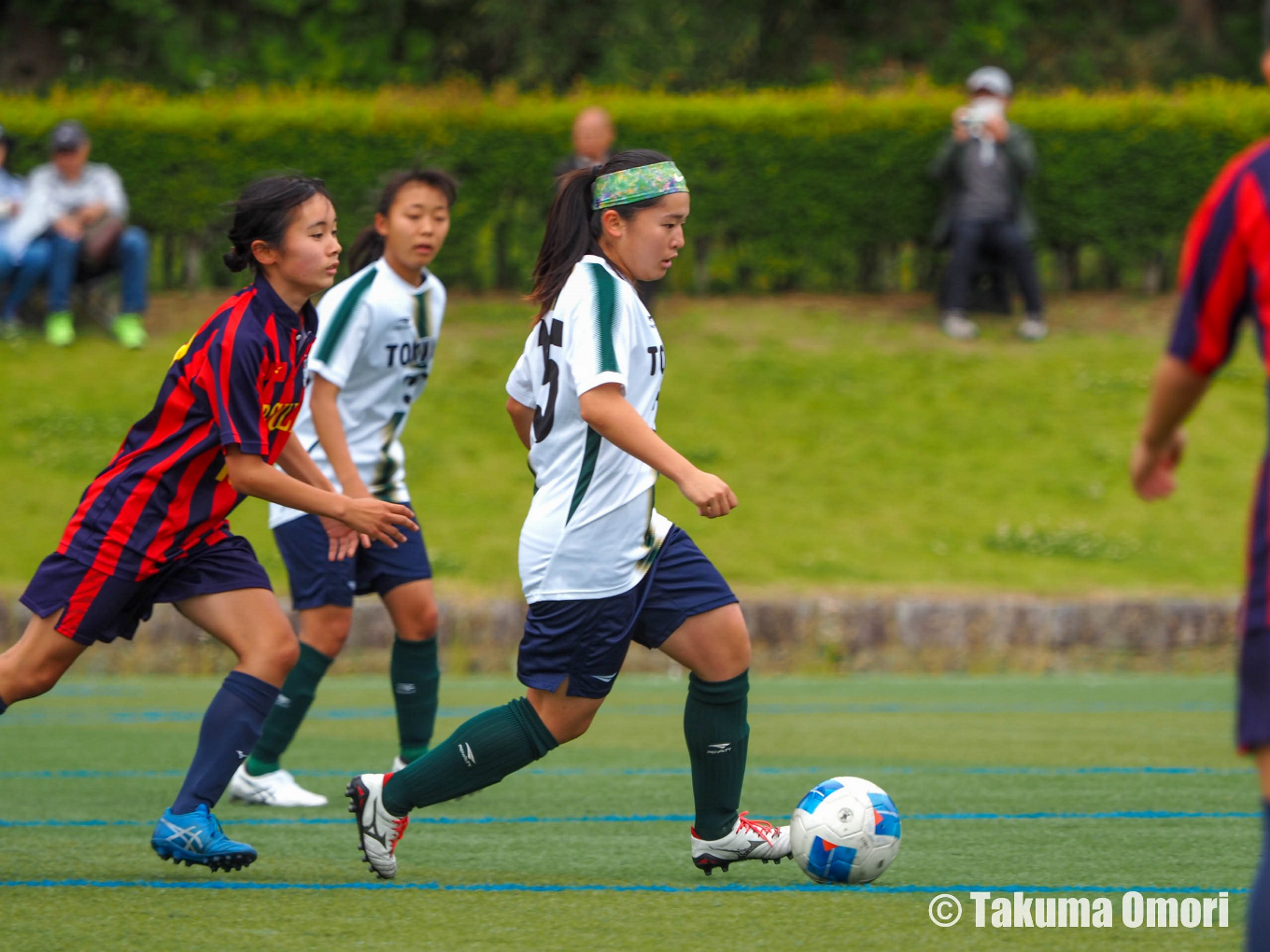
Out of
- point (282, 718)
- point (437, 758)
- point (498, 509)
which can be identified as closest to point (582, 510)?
point (437, 758)

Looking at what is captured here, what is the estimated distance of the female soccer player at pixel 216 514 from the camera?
4.23 meters

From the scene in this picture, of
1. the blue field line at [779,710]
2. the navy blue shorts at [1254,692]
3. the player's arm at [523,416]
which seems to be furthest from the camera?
the blue field line at [779,710]

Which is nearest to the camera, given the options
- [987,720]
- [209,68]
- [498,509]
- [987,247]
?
[987,720]

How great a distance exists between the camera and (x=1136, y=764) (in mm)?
6367

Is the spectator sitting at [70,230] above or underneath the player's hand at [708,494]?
underneath

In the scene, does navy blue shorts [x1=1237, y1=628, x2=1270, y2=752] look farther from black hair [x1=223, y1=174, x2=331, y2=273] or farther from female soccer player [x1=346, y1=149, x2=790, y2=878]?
black hair [x1=223, y1=174, x2=331, y2=273]

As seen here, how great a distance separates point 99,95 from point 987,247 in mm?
7673

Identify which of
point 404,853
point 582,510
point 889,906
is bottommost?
point 404,853

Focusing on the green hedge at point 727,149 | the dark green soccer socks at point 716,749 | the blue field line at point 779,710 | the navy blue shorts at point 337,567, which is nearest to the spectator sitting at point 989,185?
the green hedge at point 727,149

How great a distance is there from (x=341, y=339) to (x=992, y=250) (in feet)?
29.7

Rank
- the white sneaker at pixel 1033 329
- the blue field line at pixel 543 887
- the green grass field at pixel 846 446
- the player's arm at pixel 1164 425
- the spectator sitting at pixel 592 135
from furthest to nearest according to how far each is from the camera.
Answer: the white sneaker at pixel 1033 329 → the spectator sitting at pixel 592 135 → the green grass field at pixel 846 446 → the blue field line at pixel 543 887 → the player's arm at pixel 1164 425

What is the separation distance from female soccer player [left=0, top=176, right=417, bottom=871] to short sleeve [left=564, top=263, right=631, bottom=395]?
598mm

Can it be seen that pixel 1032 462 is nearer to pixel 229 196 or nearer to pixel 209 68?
pixel 229 196

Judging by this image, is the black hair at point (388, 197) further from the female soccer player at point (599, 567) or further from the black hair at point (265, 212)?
the female soccer player at point (599, 567)
